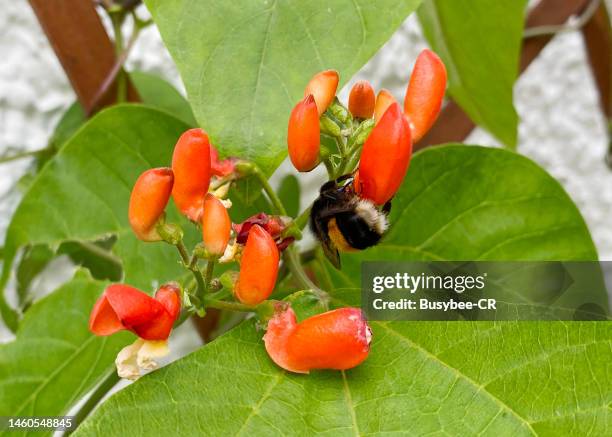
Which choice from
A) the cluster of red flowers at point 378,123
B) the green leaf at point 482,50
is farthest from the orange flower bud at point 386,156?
the green leaf at point 482,50

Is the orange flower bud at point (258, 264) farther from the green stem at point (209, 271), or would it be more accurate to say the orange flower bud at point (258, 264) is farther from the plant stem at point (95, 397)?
the plant stem at point (95, 397)

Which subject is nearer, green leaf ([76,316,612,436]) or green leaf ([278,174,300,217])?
green leaf ([76,316,612,436])

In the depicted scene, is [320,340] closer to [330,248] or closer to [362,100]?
[330,248]

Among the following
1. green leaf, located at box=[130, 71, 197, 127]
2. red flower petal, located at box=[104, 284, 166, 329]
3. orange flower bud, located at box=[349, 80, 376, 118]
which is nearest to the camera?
red flower petal, located at box=[104, 284, 166, 329]

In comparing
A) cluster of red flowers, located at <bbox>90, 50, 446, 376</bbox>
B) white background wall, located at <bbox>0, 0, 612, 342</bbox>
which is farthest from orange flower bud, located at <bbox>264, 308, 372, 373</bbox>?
white background wall, located at <bbox>0, 0, 612, 342</bbox>

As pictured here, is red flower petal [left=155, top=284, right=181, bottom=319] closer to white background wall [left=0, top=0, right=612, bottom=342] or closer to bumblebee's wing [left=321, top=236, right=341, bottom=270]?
bumblebee's wing [left=321, top=236, right=341, bottom=270]

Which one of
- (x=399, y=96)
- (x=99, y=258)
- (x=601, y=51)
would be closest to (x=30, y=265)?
(x=99, y=258)
